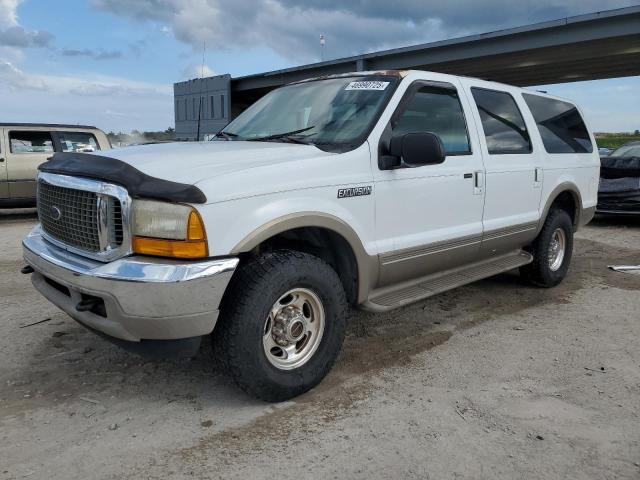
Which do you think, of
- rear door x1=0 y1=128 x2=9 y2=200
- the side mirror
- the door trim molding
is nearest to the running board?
the door trim molding

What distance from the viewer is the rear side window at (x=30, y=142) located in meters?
10.7

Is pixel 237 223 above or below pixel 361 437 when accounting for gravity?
above

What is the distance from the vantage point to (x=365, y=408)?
3035 millimetres

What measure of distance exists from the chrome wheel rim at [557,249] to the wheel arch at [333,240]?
295 cm

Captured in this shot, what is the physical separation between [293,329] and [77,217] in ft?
4.40

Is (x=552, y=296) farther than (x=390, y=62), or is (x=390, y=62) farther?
(x=390, y=62)

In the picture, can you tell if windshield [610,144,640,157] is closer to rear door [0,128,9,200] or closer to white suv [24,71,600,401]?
white suv [24,71,600,401]

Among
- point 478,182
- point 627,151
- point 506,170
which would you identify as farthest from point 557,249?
point 627,151

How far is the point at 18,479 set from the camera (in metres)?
2.37

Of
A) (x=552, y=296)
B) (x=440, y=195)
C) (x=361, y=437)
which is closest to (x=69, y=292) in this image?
(x=361, y=437)

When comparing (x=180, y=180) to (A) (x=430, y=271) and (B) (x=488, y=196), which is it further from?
(B) (x=488, y=196)

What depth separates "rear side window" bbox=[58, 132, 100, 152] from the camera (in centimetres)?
1119

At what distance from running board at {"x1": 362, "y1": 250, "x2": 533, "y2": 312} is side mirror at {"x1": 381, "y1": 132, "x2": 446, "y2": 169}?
925 millimetres

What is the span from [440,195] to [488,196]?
72 cm
